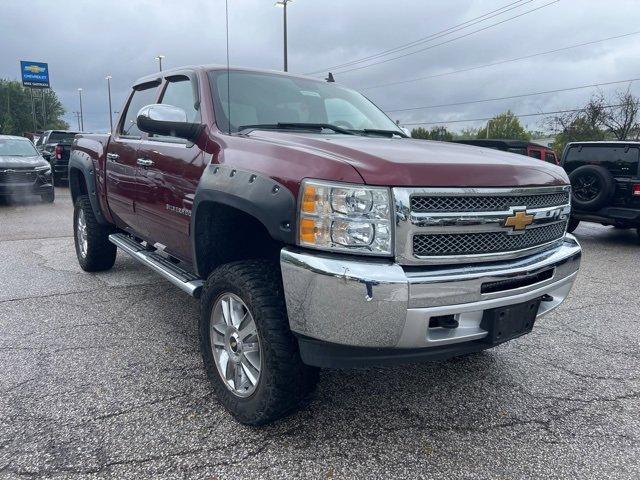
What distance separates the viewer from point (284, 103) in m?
3.48

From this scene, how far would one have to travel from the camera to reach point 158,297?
4.75 metres

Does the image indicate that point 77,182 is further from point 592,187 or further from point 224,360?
point 592,187

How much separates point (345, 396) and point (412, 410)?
38 cm

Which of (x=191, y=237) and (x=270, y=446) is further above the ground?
(x=191, y=237)

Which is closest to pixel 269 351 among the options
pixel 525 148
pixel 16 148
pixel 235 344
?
pixel 235 344

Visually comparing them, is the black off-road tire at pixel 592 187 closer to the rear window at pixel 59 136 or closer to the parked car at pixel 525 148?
the parked car at pixel 525 148

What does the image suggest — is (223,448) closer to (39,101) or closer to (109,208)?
(109,208)

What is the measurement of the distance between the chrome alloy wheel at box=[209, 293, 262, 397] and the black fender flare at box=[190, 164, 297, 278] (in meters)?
0.44

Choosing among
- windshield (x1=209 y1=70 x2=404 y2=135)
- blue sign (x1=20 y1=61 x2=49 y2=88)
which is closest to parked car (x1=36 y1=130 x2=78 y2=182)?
windshield (x1=209 y1=70 x2=404 y2=135)

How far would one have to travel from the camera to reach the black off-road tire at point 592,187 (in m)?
7.96

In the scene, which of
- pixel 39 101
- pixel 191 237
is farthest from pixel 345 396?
pixel 39 101

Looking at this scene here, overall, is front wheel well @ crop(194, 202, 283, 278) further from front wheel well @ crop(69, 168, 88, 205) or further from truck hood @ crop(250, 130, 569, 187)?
front wheel well @ crop(69, 168, 88, 205)

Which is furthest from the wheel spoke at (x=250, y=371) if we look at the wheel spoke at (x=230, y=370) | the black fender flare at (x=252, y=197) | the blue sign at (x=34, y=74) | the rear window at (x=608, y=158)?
the blue sign at (x=34, y=74)

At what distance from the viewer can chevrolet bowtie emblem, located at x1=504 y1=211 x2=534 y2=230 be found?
2398 mm
